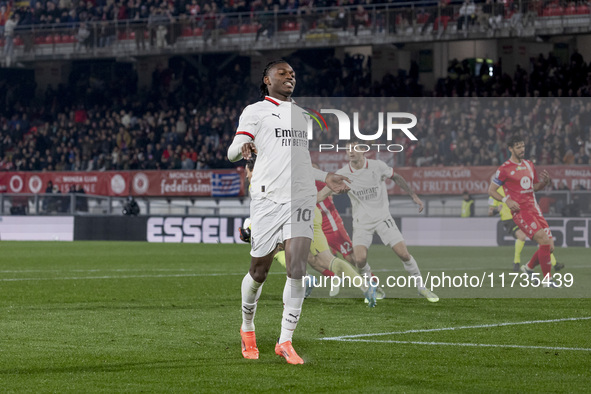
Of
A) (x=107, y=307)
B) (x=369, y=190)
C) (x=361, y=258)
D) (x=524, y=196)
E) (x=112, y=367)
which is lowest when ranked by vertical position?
(x=107, y=307)

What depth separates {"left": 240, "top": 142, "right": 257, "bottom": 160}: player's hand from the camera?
6.96 metres

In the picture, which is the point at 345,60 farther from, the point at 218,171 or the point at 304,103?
the point at 304,103

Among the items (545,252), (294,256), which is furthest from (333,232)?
(294,256)

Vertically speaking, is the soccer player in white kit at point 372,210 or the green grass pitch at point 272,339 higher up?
the soccer player in white kit at point 372,210

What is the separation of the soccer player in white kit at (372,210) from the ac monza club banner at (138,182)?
21.2m

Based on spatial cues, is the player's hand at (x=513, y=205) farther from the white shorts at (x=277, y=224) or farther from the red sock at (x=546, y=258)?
the white shorts at (x=277, y=224)

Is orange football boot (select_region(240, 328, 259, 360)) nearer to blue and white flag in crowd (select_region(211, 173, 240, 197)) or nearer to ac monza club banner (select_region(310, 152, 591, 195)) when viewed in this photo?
ac monza club banner (select_region(310, 152, 591, 195))

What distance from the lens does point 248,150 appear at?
22.9 feet

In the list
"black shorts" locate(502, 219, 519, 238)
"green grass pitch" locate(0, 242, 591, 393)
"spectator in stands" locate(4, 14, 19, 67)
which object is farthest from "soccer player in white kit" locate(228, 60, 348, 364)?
"spectator in stands" locate(4, 14, 19, 67)

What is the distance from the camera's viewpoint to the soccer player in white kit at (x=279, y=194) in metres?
7.21

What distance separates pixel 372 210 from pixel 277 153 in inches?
226

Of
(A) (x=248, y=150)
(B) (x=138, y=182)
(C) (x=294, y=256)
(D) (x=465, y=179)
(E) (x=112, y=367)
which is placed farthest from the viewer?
(B) (x=138, y=182)

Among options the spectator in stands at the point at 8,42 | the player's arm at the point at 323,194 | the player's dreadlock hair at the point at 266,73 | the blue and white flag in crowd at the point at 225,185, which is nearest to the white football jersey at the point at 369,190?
the player's arm at the point at 323,194

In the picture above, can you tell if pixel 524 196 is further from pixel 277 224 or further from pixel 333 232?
pixel 277 224
